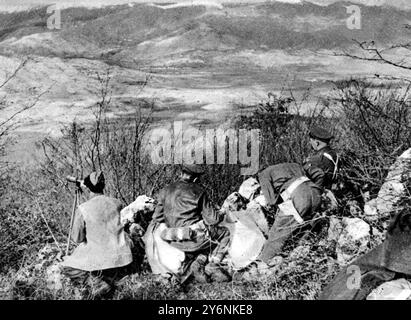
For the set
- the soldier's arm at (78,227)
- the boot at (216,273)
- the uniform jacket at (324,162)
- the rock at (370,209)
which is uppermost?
the uniform jacket at (324,162)

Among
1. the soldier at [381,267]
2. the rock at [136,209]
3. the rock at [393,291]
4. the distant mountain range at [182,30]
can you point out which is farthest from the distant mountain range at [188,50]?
the rock at [393,291]

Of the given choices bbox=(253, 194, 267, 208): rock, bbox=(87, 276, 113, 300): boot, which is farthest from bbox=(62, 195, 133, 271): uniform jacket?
bbox=(253, 194, 267, 208): rock

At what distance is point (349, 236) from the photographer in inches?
212

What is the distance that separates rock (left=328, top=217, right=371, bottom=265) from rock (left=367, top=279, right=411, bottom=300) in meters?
0.81

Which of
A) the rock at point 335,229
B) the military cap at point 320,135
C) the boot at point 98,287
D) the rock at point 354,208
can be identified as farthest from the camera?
the military cap at point 320,135

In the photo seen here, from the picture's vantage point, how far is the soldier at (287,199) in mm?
5527

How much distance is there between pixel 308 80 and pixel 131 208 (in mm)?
11997

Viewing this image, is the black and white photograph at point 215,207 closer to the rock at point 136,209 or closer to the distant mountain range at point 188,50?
the rock at point 136,209

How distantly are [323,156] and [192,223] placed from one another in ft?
5.35

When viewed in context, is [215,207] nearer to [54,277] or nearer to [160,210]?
[160,210]

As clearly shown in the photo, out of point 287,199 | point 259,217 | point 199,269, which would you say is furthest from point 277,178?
point 199,269

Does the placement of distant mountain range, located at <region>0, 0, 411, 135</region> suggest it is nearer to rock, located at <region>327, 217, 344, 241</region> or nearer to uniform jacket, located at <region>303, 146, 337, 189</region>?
uniform jacket, located at <region>303, 146, 337, 189</region>

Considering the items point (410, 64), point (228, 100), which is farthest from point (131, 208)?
point (410, 64)

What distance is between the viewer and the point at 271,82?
17.4 m
